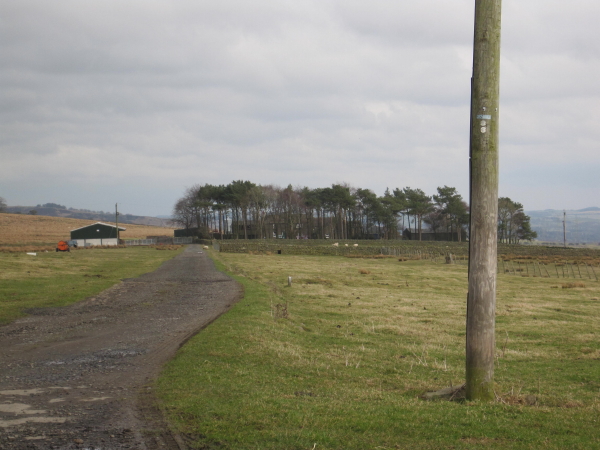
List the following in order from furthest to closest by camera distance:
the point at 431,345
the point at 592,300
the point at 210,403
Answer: the point at 592,300, the point at 431,345, the point at 210,403

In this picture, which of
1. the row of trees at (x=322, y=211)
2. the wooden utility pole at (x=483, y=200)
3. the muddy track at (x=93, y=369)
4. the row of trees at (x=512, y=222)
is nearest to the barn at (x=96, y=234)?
the row of trees at (x=322, y=211)

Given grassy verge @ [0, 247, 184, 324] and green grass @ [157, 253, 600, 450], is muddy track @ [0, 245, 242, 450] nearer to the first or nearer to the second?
green grass @ [157, 253, 600, 450]

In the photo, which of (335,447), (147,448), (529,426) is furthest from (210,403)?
(529,426)

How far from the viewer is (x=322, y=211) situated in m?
129

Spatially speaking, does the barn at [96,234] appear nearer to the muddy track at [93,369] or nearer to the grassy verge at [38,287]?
the grassy verge at [38,287]

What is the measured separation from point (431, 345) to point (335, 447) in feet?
31.2

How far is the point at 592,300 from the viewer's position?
27281mm

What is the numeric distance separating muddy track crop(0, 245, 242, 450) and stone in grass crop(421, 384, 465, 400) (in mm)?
3832

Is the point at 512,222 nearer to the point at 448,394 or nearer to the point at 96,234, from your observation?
the point at 96,234

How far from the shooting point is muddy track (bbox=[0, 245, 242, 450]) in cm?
576

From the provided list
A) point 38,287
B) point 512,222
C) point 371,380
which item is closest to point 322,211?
point 512,222

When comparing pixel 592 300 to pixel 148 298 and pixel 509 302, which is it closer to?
pixel 509 302

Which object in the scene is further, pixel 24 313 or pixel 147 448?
pixel 24 313

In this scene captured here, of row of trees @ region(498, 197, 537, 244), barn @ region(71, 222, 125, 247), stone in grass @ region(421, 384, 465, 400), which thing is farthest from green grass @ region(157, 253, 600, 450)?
row of trees @ region(498, 197, 537, 244)
